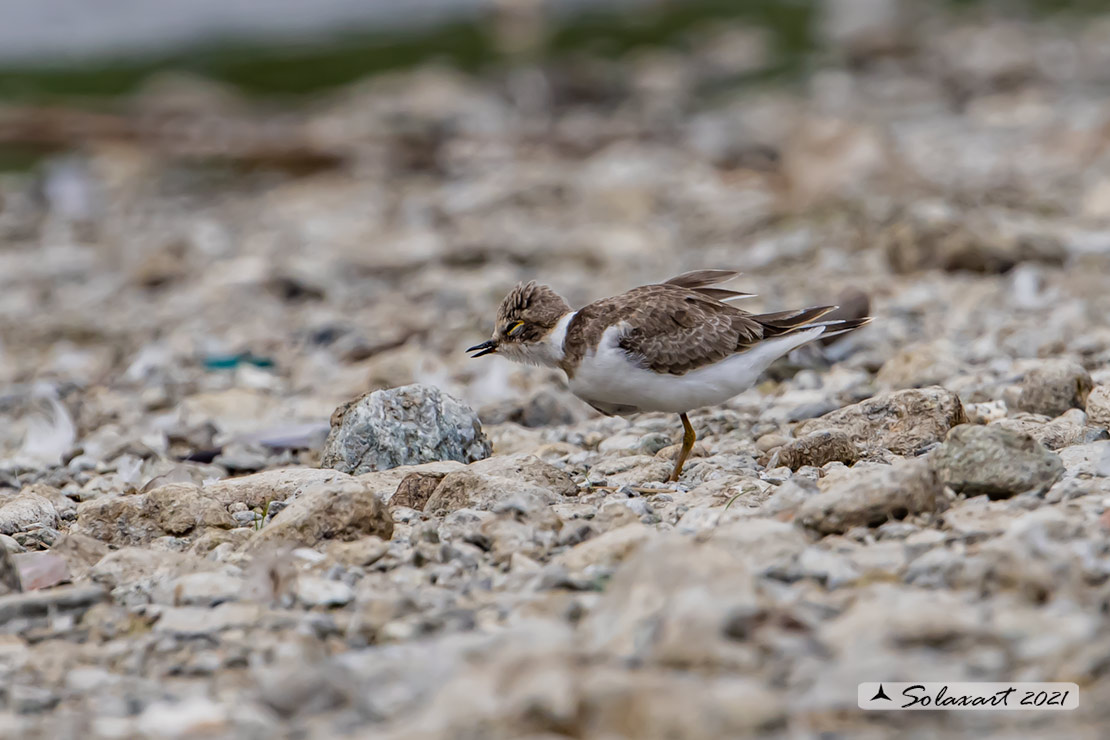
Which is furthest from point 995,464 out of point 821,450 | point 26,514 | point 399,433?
point 26,514

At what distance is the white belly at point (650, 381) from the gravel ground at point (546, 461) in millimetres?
293

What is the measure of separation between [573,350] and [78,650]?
2.41 metres

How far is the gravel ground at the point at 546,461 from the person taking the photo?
3195mm

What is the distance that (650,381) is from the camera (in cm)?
539

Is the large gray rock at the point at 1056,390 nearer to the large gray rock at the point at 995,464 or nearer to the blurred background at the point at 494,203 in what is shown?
the blurred background at the point at 494,203

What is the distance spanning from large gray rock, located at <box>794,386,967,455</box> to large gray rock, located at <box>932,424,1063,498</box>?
74 centimetres

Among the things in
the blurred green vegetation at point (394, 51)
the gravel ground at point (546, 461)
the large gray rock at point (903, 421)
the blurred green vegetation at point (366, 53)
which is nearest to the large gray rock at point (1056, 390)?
the gravel ground at point (546, 461)

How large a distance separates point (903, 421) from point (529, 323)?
1.60 meters

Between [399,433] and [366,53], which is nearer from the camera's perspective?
[399,433]

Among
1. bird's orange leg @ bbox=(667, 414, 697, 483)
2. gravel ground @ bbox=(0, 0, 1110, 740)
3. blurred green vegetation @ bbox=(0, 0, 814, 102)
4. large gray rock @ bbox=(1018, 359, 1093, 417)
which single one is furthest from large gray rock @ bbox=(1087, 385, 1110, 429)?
blurred green vegetation @ bbox=(0, 0, 814, 102)

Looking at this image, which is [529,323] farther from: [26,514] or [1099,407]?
[1099,407]

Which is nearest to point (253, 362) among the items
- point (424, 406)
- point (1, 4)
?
point (424, 406)

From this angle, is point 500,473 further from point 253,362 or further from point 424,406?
point 253,362

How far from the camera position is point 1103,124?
13.0 m
